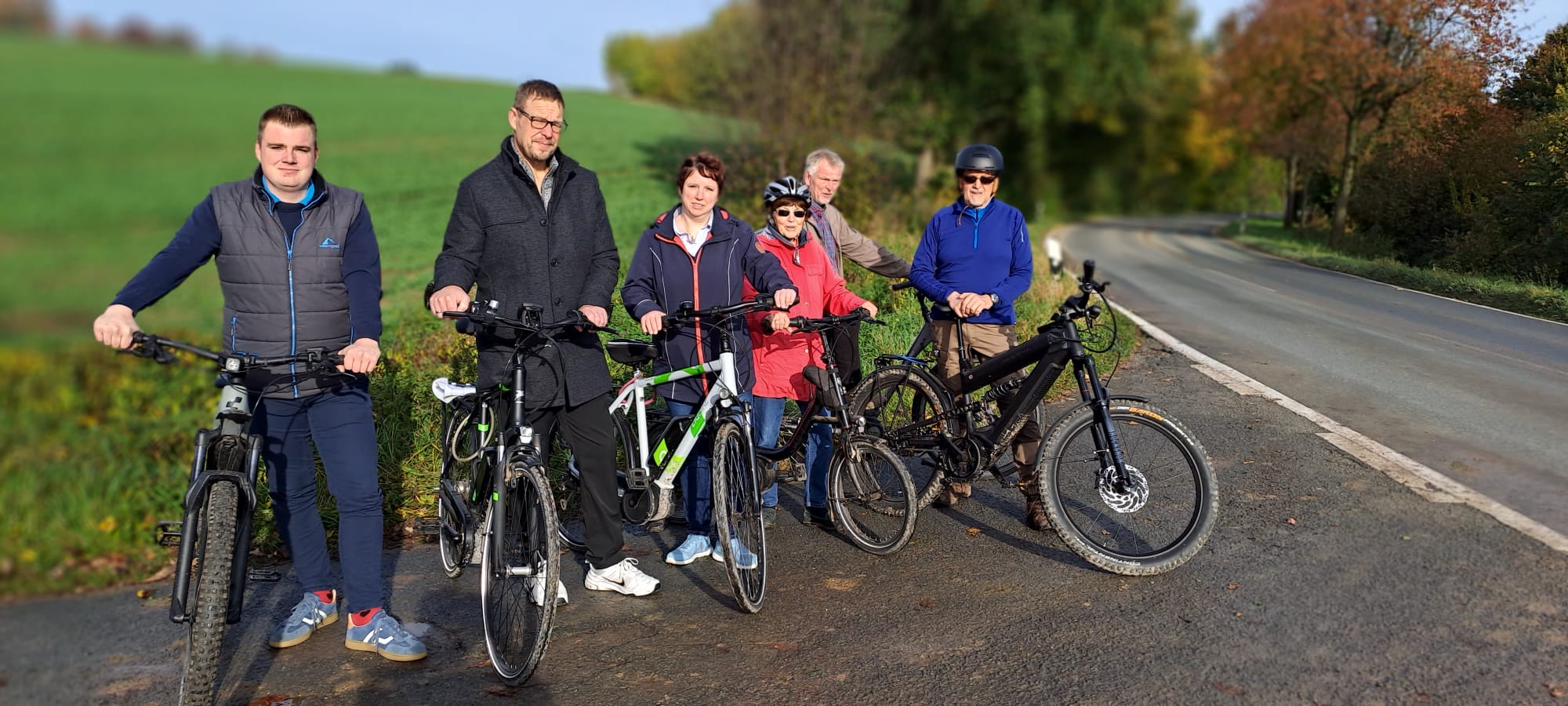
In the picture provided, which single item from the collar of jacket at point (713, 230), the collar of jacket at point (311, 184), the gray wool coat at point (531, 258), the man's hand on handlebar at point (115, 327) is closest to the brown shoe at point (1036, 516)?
the collar of jacket at point (713, 230)

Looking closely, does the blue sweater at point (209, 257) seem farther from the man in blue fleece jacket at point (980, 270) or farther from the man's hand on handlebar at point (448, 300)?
the man in blue fleece jacket at point (980, 270)

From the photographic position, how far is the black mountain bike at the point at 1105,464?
4574 mm

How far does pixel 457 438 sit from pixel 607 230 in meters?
1.28

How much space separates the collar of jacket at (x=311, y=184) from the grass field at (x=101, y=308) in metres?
0.40

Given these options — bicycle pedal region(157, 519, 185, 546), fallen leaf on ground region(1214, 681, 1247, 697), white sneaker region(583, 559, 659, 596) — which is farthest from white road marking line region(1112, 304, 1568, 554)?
bicycle pedal region(157, 519, 185, 546)

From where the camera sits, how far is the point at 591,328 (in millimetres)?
4355

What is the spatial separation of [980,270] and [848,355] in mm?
874

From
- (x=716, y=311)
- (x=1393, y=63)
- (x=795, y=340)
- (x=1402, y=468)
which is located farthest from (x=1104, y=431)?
(x=1393, y=63)

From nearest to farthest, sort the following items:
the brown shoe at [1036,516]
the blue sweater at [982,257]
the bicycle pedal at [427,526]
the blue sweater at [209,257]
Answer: the blue sweater at [209,257], the bicycle pedal at [427,526], the brown shoe at [1036,516], the blue sweater at [982,257]

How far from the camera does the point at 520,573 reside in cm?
393

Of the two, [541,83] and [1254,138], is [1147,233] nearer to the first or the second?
[1254,138]

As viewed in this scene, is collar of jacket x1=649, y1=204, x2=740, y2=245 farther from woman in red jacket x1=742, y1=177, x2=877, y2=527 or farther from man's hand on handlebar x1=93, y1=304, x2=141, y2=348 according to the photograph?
man's hand on handlebar x1=93, y1=304, x2=141, y2=348

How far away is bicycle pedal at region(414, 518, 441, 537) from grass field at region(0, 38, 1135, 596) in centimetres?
19

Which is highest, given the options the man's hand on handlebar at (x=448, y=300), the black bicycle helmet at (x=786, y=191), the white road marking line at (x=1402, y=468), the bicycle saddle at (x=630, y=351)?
the black bicycle helmet at (x=786, y=191)
